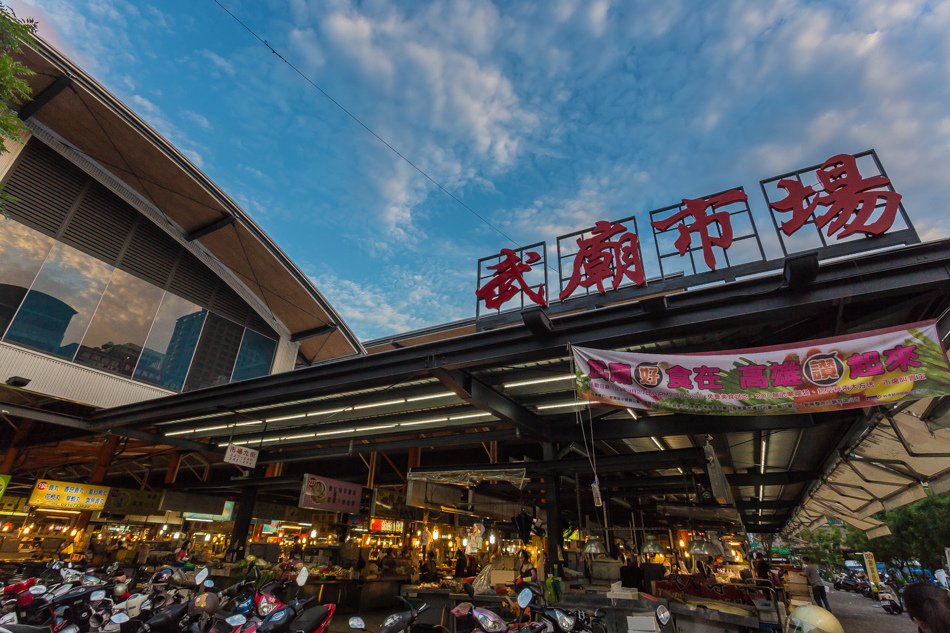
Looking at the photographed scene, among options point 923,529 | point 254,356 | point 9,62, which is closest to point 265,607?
point 9,62

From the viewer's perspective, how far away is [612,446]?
529 inches

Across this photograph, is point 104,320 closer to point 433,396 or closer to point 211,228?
point 211,228

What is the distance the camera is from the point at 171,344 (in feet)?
44.2

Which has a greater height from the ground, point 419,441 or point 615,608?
point 419,441

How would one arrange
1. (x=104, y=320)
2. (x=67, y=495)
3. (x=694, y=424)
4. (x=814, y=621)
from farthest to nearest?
(x=67, y=495) < (x=104, y=320) < (x=694, y=424) < (x=814, y=621)

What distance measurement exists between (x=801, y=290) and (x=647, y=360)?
2119 millimetres

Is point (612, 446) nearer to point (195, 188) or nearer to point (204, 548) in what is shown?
point (195, 188)

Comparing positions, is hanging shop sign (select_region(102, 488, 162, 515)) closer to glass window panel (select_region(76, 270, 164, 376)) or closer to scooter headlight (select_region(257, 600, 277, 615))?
glass window panel (select_region(76, 270, 164, 376))

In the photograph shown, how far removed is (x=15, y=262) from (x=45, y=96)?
4386 millimetres

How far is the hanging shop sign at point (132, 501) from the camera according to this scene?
1438 cm

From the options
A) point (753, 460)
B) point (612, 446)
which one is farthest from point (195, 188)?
point (753, 460)

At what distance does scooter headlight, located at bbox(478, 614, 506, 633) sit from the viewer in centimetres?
483

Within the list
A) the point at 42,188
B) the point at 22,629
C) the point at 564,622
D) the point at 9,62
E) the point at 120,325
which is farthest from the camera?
the point at 120,325

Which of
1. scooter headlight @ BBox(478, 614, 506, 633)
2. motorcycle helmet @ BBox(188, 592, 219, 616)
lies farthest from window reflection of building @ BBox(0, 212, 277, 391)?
scooter headlight @ BBox(478, 614, 506, 633)
